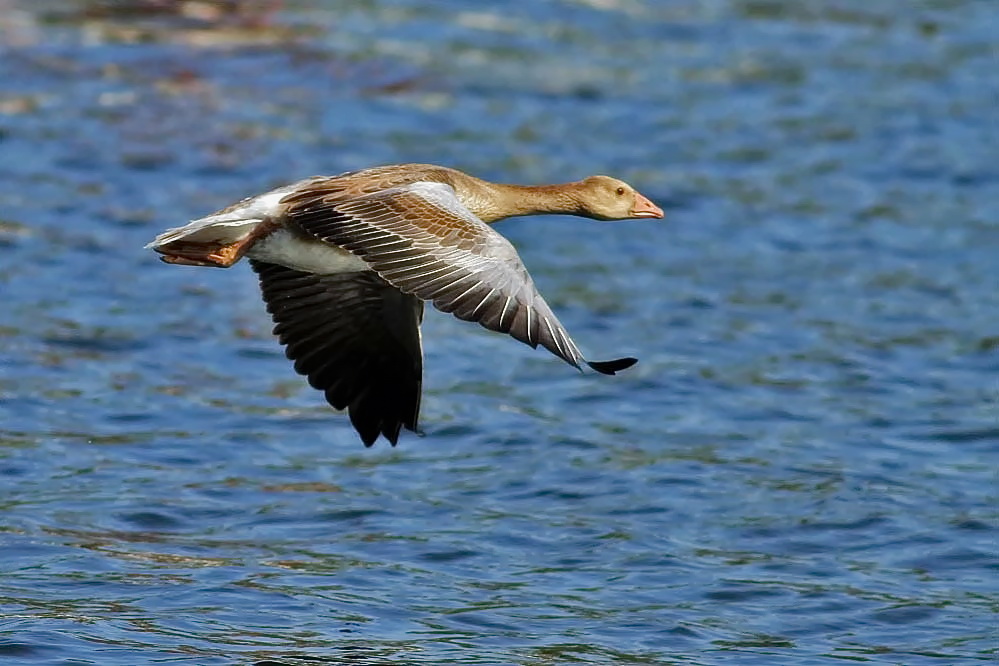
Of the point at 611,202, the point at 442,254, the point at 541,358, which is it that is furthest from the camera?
the point at 541,358

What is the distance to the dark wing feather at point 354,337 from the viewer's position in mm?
10188

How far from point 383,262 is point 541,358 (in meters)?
5.25

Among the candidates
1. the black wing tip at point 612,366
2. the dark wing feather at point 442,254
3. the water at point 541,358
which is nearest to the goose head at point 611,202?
the dark wing feather at point 442,254

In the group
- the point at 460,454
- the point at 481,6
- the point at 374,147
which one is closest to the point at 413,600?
the point at 460,454

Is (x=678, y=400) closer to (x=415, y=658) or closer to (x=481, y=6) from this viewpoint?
(x=415, y=658)

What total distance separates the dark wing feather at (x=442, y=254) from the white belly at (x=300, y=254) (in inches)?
5.9

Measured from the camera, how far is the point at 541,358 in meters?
13.8

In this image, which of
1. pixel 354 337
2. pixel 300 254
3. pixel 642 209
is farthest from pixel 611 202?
pixel 300 254

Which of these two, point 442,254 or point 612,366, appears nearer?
point 612,366

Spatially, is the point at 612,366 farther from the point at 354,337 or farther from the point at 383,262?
the point at 354,337

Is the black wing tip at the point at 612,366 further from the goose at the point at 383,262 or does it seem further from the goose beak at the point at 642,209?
the goose beak at the point at 642,209

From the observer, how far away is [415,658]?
898 cm

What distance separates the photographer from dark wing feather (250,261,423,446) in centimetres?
1019

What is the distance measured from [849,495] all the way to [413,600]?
3.09 metres
